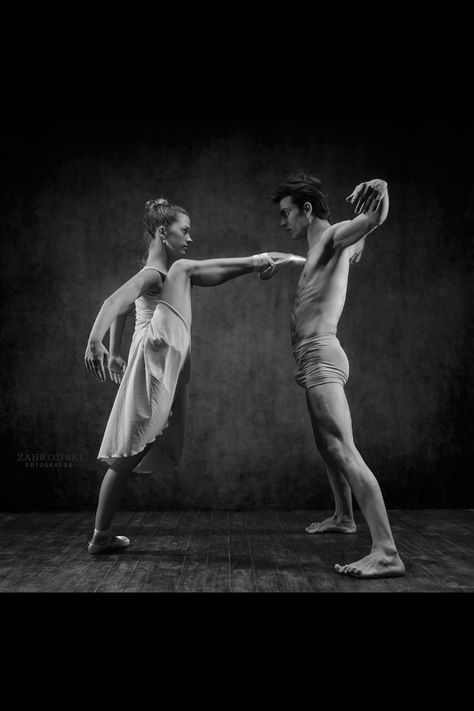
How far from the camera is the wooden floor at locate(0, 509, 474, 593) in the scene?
8.61ft

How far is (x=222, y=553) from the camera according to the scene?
3.26 meters

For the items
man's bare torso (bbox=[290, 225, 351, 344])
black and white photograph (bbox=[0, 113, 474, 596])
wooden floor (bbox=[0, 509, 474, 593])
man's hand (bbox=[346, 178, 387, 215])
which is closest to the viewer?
wooden floor (bbox=[0, 509, 474, 593])

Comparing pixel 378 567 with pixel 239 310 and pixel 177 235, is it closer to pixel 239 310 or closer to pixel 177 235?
pixel 177 235

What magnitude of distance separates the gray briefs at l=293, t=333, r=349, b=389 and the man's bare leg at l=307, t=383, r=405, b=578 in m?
0.13

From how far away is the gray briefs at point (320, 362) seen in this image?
305 centimetres

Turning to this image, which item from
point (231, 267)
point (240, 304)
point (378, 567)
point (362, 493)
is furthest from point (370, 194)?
point (240, 304)

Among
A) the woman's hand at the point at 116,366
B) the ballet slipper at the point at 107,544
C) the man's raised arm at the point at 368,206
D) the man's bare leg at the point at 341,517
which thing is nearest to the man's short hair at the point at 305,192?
the man's raised arm at the point at 368,206

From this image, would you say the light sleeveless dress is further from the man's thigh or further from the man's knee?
the man's knee

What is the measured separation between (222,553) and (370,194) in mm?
1701

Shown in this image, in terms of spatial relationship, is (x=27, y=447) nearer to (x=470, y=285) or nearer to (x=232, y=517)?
(x=232, y=517)

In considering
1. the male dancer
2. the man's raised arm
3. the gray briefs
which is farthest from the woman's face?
the man's raised arm

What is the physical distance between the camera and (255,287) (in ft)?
15.7
